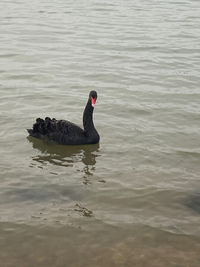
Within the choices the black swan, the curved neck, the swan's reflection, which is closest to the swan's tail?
the black swan

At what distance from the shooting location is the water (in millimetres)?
6496

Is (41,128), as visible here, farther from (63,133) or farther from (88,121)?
(88,121)

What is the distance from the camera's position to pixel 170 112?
38.3ft

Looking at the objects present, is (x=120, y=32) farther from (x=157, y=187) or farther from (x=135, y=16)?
(x=157, y=187)

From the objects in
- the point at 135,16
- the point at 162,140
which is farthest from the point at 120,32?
the point at 162,140

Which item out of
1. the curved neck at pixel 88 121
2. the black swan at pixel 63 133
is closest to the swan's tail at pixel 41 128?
the black swan at pixel 63 133

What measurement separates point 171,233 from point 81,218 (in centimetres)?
123

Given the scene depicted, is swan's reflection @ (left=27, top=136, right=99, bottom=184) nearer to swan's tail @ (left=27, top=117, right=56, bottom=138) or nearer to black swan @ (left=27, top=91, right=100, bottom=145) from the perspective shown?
black swan @ (left=27, top=91, right=100, bottom=145)

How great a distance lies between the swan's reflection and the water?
2 cm

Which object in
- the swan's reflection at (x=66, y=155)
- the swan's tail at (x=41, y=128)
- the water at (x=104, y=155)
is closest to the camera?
the water at (x=104, y=155)

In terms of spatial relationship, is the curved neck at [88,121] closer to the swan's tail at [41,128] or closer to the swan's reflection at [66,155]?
the swan's reflection at [66,155]

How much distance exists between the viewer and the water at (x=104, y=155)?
6.50 meters

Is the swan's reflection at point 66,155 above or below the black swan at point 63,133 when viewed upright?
below

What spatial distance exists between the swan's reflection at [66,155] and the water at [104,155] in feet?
0.06
